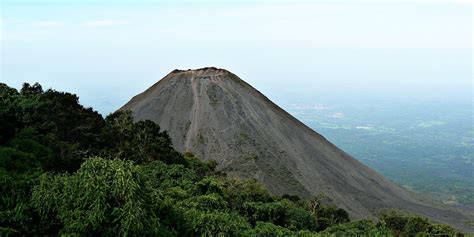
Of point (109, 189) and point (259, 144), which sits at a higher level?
point (259, 144)

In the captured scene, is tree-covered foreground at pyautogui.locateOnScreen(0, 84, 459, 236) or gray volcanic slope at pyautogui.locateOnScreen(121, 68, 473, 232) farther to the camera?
gray volcanic slope at pyautogui.locateOnScreen(121, 68, 473, 232)

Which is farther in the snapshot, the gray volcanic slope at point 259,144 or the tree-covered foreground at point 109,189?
the gray volcanic slope at point 259,144

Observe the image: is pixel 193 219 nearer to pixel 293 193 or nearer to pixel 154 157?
pixel 154 157

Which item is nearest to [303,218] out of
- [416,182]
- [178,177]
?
[178,177]

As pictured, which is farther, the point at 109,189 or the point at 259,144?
the point at 259,144
